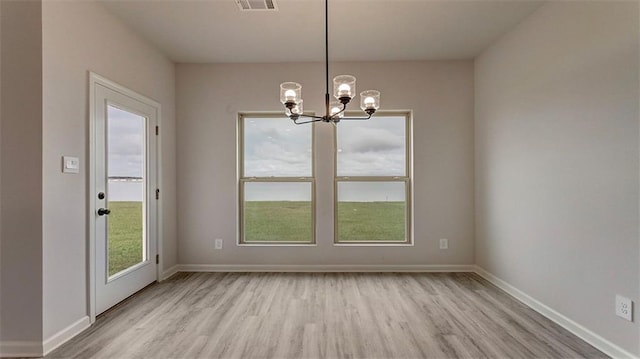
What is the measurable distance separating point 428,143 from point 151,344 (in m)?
3.70

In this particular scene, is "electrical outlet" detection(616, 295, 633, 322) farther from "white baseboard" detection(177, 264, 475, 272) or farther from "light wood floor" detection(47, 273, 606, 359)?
"white baseboard" detection(177, 264, 475, 272)

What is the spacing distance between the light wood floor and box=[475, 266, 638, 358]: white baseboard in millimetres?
64

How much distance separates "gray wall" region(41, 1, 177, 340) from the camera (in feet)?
7.25

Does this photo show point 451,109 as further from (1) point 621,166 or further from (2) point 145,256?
(2) point 145,256

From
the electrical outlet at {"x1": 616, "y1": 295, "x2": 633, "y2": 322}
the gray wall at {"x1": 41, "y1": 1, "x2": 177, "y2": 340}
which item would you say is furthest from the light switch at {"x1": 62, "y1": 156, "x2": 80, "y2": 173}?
the electrical outlet at {"x1": 616, "y1": 295, "x2": 633, "y2": 322}

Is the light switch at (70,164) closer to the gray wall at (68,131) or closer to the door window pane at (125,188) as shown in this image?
the gray wall at (68,131)

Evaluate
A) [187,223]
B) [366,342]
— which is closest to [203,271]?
[187,223]

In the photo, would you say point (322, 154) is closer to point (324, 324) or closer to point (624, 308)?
point (324, 324)

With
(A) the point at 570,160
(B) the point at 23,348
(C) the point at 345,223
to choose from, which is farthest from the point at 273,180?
(A) the point at 570,160

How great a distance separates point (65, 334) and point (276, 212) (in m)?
2.47

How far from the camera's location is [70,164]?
2387 mm

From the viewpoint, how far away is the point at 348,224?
4.21 m

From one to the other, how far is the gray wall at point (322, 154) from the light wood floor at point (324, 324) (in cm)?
51

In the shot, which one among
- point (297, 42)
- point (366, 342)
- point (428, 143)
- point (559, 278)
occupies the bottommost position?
point (366, 342)
